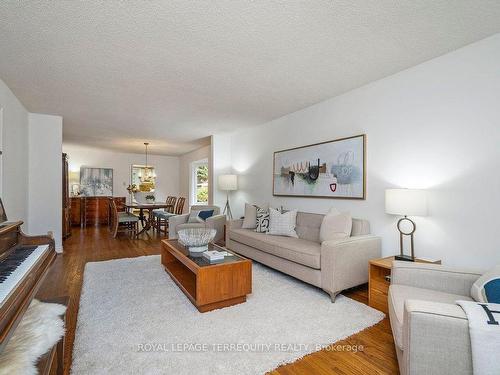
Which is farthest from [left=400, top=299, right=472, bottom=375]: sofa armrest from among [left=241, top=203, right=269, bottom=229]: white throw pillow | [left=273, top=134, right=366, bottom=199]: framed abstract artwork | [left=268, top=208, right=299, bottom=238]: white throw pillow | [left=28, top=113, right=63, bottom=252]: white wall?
[left=28, top=113, right=63, bottom=252]: white wall

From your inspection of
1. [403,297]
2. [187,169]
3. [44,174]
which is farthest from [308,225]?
[187,169]

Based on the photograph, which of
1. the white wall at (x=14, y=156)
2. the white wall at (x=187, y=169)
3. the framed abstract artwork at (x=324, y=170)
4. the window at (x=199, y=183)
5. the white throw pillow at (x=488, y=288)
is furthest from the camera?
the window at (x=199, y=183)

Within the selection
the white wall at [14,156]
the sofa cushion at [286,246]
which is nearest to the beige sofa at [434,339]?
the sofa cushion at [286,246]

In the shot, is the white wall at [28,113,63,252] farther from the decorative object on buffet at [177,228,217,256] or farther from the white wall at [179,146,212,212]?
the white wall at [179,146,212,212]

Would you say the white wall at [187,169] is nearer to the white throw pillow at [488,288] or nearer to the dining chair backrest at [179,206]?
the dining chair backrest at [179,206]

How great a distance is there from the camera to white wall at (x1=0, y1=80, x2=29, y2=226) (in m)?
3.12

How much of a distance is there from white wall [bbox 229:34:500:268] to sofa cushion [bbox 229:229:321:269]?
830mm

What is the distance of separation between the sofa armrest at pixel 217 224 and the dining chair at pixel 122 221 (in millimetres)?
2258

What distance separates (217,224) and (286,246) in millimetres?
2155

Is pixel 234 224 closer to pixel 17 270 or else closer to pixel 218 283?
pixel 218 283

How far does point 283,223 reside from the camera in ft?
12.0

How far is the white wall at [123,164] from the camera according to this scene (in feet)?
26.4

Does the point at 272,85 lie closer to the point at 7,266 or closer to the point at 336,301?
the point at 336,301

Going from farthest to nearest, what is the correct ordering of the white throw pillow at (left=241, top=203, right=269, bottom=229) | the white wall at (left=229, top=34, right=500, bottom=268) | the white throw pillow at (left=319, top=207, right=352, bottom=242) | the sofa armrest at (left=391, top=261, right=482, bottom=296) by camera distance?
the white throw pillow at (left=241, top=203, right=269, bottom=229)
the white throw pillow at (left=319, top=207, right=352, bottom=242)
the white wall at (left=229, top=34, right=500, bottom=268)
the sofa armrest at (left=391, top=261, right=482, bottom=296)
